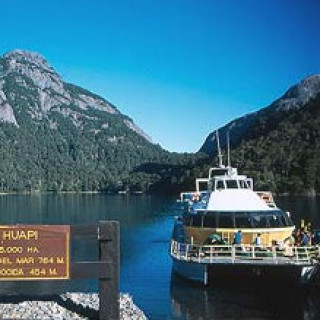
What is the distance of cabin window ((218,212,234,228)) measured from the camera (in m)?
38.0

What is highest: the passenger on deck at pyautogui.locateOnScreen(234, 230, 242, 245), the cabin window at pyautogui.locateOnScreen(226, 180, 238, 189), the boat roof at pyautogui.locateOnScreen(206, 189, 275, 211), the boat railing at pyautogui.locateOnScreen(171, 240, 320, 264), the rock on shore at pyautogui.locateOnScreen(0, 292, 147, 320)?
the cabin window at pyautogui.locateOnScreen(226, 180, 238, 189)

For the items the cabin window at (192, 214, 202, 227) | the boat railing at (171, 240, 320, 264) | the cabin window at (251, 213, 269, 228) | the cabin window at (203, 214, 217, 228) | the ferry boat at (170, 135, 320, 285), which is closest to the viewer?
the boat railing at (171, 240, 320, 264)

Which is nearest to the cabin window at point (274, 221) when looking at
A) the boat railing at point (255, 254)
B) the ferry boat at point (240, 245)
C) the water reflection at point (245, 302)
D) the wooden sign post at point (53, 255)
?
the ferry boat at point (240, 245)

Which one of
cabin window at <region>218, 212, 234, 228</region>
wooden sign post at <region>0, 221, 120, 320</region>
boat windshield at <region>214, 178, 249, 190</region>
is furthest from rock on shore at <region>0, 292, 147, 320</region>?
boat windshield at <region>214, 178, 249, 190</region>

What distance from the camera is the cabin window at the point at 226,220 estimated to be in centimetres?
3797

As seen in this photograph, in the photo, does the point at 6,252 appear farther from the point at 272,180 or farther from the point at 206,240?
the point at 272,180

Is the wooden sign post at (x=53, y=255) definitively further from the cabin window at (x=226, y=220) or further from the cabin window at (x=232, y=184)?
the cabin window at (x=232, y=184)

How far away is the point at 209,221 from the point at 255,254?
509cm

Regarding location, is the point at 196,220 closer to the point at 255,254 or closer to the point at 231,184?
the point at 255,254

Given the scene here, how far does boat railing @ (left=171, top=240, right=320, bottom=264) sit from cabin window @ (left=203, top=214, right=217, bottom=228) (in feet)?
7.90

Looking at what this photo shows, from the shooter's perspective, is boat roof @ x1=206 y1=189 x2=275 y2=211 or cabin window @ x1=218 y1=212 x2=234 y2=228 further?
boat roof @ x1=206 y1=189 x2=275 y2=211

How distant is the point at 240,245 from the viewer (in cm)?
3438

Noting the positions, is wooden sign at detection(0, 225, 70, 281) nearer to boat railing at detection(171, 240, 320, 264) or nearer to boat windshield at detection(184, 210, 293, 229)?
boat railing at detection(171, 240, 320, 264)

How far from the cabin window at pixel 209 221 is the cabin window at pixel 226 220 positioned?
1.23ft
